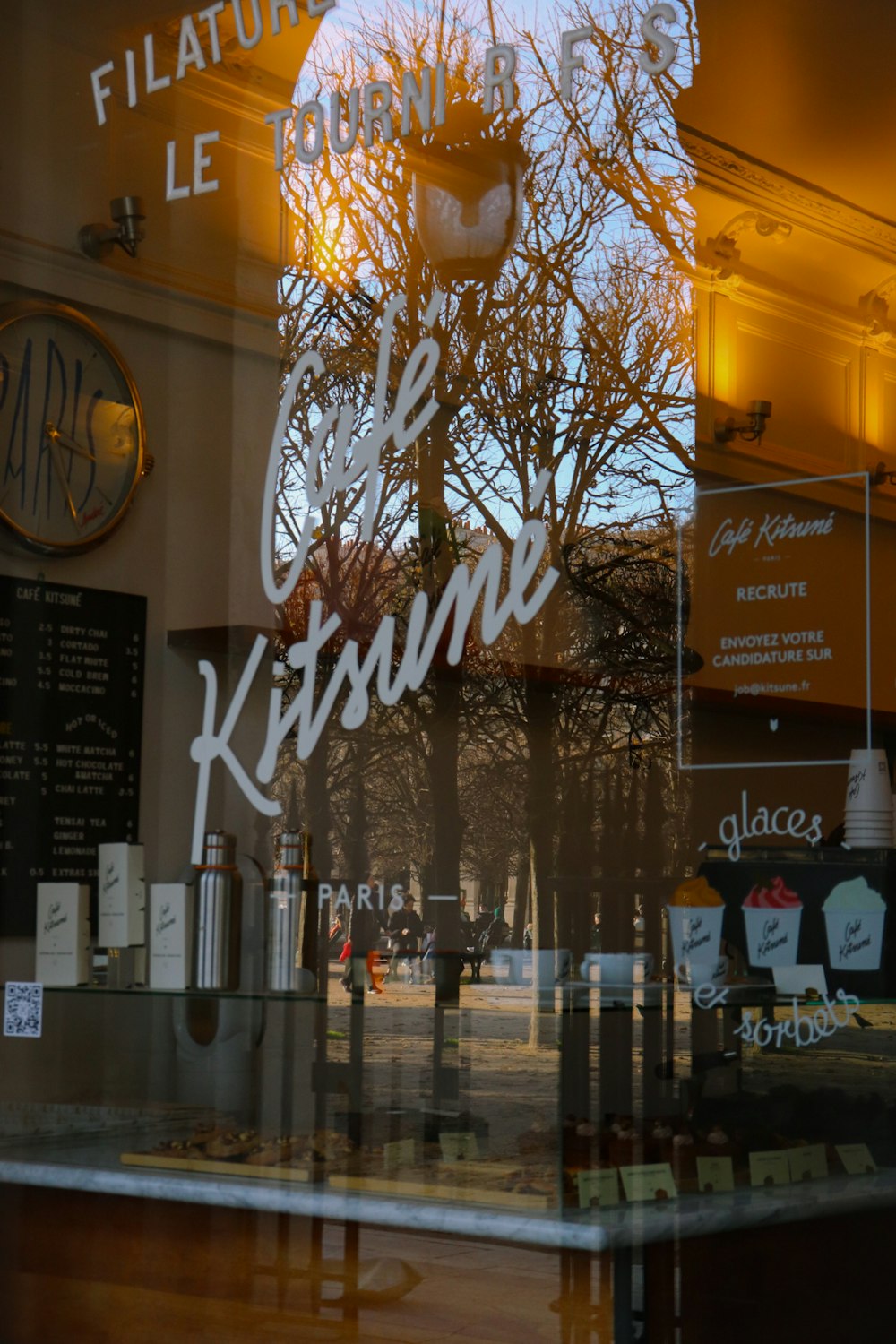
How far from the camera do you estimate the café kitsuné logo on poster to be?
7.81 feet

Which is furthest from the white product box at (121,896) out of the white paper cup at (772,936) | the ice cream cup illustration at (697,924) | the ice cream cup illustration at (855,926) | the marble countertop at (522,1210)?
the ice cream cup illustration at (855,926)

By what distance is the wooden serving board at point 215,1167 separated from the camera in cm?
199

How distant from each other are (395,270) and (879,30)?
832 mm

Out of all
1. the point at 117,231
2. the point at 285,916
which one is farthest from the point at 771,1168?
the point at 117,231

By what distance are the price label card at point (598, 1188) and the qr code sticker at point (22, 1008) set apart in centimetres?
105

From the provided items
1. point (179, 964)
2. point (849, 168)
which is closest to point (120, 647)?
point (179, 964)

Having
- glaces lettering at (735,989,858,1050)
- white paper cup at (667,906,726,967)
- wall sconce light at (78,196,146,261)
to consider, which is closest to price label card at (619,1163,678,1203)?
glaces lettering at (735,989,858,1050)

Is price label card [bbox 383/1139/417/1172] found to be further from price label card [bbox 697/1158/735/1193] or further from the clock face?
the clock face

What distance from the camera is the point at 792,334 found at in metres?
2.55

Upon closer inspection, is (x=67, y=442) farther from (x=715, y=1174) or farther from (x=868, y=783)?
(x=715, y=1174)

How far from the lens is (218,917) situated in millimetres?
2332

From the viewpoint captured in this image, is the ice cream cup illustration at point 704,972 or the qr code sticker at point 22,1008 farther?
the qr code sticker at point 22,1008

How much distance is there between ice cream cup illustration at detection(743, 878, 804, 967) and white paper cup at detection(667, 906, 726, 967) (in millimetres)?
51

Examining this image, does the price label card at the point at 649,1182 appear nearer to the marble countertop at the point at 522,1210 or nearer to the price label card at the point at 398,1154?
the marble countertop at the point at 522,1210
